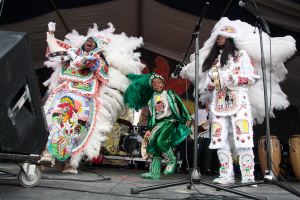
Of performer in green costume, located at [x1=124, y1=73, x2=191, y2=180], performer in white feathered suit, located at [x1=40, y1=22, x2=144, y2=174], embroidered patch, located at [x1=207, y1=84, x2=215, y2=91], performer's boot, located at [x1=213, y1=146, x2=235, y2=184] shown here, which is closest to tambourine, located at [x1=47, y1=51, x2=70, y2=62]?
performer in white feathered suit, located at [x1=40, y1=22, x2=144, y2=174]

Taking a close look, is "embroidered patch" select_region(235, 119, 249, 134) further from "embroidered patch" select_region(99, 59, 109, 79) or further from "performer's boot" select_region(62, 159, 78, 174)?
"performer's boot" select_region(62, 159, 78, 174)

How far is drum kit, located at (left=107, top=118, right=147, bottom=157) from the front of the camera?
17.2 feet

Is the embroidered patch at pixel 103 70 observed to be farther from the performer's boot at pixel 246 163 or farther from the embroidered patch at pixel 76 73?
the performer's boot at pixel 246 163

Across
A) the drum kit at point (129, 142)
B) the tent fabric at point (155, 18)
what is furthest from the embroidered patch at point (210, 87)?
the drum kit at point (129, 142)

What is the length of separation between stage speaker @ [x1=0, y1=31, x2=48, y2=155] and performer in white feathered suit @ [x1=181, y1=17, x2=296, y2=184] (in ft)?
5.58

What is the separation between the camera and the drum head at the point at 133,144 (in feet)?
17.2

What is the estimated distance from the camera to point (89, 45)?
12.1 feet

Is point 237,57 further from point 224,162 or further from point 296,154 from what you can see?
point 296,154

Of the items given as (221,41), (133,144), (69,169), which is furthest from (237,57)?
(133,144)

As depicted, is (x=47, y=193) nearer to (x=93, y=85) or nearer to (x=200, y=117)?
(x=93, y=85)

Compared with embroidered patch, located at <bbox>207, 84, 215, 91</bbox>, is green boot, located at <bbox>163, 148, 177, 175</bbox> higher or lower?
lower

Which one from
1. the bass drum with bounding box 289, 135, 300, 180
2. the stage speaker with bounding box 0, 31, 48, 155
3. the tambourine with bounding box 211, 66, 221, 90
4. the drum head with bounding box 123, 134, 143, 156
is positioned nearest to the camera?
the stage speaker with bounding box 0, 31, 48, 155

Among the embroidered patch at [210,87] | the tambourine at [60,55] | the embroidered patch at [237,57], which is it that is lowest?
the embroidered patch at [210,87]

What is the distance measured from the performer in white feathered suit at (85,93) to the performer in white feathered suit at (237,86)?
1.26m
